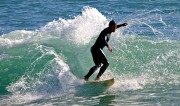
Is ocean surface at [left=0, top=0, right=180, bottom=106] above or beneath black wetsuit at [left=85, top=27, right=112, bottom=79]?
beneath

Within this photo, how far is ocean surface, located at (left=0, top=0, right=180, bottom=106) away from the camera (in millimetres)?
13578

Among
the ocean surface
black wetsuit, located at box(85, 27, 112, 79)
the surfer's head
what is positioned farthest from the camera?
black wetsuit, located at box(85, 27, 112, 79)

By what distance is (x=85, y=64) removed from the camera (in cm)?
1677

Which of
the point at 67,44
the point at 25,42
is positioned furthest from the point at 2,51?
the point at 67,44

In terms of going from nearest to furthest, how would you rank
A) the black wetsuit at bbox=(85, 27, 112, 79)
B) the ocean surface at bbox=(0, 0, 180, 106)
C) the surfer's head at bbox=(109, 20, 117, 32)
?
the ocean surface at bbox=(0, 0, 180, 106)
the surfer's head at bbox=(109, 20, 117, 32)
the black wetsuit at bbox=(85, 27, 112, 79)

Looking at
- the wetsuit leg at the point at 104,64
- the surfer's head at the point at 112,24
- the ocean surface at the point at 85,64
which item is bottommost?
the ocean surface at the point at 85,64

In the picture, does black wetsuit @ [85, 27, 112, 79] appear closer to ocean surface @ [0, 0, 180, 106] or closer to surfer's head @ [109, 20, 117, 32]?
surfer's head @ [109, 20, 117, 32]

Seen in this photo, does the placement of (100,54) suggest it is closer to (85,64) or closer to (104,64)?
(104,64)

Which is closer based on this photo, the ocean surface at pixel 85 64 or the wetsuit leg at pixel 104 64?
the ocean surface at pixel 85 64

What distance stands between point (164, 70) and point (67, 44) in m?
4.10

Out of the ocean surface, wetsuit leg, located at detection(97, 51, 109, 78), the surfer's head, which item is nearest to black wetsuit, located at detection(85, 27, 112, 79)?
wetsuit leg, located at detection(97, 51, 109, 78)

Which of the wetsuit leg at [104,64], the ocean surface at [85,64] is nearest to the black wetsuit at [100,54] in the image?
the wetsuit leg at [104,64]

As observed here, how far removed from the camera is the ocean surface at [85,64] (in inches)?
535

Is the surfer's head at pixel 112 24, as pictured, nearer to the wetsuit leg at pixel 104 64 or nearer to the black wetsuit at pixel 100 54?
the black wetsuit at pixel 100 54
